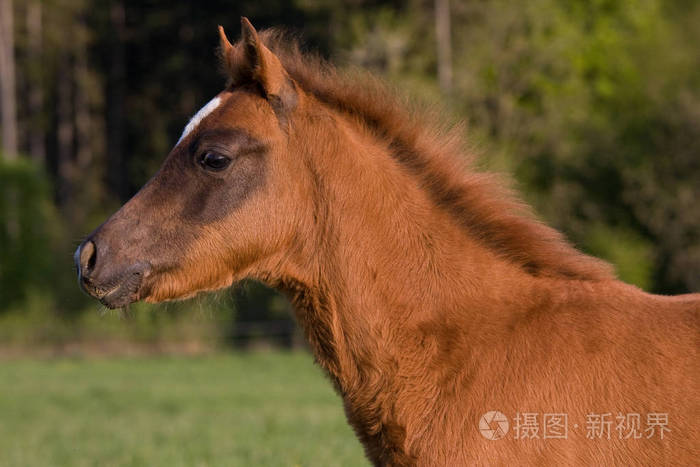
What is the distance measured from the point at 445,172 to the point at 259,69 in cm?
105

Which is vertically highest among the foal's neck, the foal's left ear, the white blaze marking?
the foal's left ear

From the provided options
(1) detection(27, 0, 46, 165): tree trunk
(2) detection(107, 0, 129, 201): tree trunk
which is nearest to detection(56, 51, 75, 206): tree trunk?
(1) detection(27, 0, 46, 165): tree trunk

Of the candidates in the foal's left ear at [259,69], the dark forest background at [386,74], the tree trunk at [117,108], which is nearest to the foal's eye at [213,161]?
the foal's left ear at [259,69]

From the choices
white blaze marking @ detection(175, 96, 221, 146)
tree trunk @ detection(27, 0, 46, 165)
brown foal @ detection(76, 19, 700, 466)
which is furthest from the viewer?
tree trunk @ detection(27, 0, 46, 165)

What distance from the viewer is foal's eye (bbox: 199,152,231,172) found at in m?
4.55

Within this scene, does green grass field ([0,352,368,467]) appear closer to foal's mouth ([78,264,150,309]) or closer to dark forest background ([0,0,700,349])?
dark forest background ([0,0,700,349])

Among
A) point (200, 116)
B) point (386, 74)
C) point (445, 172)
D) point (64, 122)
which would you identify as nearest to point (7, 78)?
point (64, 122)

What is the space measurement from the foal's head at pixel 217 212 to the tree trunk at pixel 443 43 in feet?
111

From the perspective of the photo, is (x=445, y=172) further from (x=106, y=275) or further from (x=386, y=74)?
(x=386, y=74)

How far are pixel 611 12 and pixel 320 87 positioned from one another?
5054 centimetres

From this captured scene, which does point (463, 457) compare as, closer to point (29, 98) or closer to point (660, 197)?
point (660, 197)

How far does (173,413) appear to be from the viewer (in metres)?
17.2

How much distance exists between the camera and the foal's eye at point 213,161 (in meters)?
4.55

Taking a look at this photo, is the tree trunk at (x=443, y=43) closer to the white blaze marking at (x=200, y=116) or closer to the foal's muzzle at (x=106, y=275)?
the white blaze marking at (x=200, y=116)
